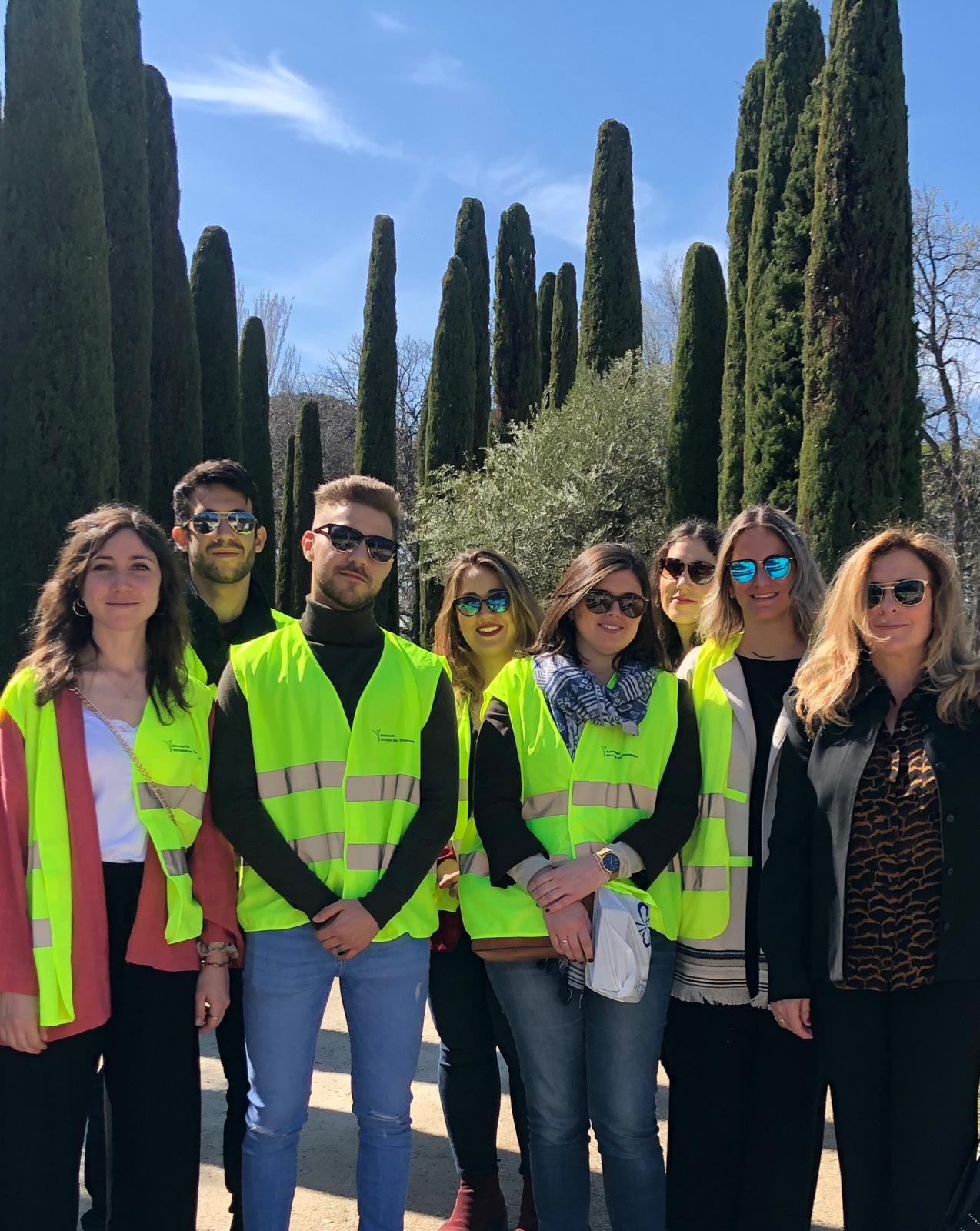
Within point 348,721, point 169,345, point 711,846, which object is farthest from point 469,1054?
point 169,345

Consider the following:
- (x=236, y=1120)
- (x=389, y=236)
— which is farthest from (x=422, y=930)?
(x=389, y=236)

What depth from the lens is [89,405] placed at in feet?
29.3

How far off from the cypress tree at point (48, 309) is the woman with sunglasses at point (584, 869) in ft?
22.8

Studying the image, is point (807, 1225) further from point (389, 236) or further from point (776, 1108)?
point (389, 236)

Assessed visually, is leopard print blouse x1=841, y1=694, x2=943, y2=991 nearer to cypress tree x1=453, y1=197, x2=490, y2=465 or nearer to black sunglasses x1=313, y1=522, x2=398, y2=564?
black sunglasses x1=313, y1=522, x2=398, y2=564

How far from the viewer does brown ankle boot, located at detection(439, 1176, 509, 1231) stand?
9.61ft

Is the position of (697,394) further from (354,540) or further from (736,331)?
(354,540)

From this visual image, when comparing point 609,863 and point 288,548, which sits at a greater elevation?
point 288,548

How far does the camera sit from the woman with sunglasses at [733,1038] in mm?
2537

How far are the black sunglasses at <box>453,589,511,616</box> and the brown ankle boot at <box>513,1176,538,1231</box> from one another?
185 cm

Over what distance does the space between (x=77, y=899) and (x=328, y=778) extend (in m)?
0.67

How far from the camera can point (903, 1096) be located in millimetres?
2236

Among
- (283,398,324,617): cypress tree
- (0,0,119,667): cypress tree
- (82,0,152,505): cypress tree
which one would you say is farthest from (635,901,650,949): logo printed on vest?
(283,398,324,617): cypress tree

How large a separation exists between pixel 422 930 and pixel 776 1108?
1064 millimetres
